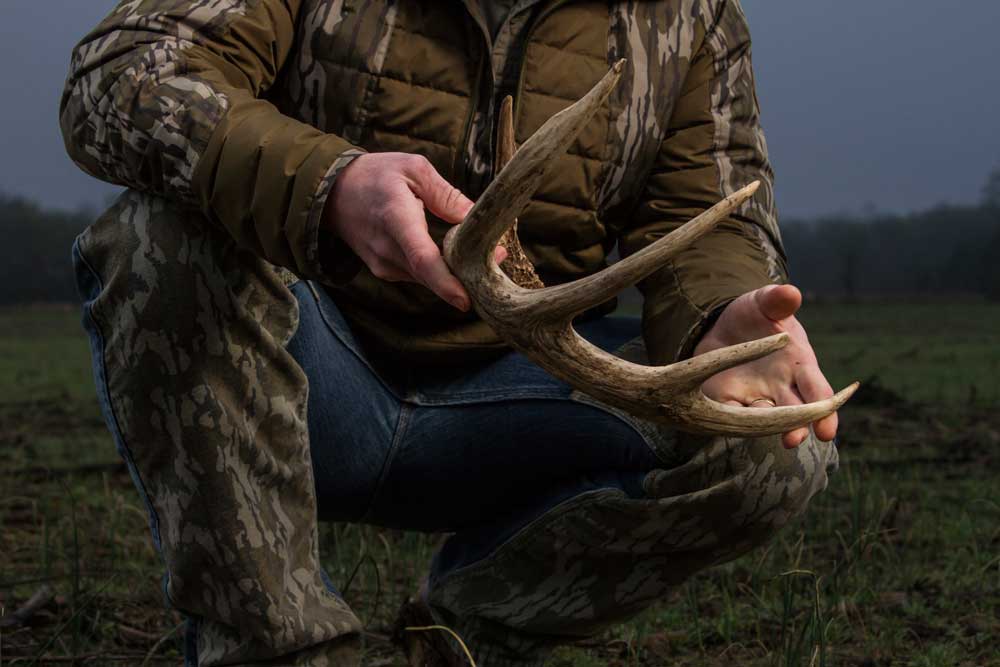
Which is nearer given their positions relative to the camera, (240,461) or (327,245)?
(327,245)

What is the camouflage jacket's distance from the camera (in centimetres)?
184

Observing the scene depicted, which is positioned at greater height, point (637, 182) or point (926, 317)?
point (637, 182)

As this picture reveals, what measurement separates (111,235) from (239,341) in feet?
0.86

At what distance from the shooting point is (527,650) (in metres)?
2.49

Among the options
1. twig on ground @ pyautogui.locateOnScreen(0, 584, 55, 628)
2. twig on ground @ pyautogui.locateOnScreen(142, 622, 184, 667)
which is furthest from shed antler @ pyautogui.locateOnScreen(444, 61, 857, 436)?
twig on ground @ pyautogui.locateOnScreen(0, 584, 55, 628)

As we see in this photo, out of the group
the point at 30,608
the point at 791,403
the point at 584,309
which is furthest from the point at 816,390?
the point at 30,608

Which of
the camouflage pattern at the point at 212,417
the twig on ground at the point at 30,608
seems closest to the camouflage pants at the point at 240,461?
the camouflage pattern at the point at 212,417

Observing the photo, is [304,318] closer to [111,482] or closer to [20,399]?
[111,482]

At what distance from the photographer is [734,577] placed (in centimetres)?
343

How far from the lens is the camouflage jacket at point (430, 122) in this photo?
184 centimetres

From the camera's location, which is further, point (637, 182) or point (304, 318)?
point (637, 182)

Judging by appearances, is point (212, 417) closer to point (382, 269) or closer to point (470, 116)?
point (382, 269)

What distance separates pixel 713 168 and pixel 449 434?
0.71 meters

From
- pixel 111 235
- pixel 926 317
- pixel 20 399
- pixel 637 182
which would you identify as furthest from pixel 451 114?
pixel 926 317
